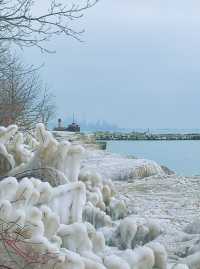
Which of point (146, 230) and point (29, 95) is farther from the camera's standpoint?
point (29, 95)

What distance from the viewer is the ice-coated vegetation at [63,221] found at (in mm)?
3686

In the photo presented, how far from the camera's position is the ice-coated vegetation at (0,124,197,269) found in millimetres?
3686

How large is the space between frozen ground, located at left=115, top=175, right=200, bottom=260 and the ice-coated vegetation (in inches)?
6.9

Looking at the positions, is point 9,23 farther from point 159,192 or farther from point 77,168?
point 77,168

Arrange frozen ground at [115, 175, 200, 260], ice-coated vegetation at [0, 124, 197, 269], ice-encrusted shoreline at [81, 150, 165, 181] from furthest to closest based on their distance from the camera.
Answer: ice-encrusted shoreline at [81, 150, 165, 181] → frozen ground at [115, 175, 200, 260] → ice-coated vegetation at [0, 124, 197, 269]

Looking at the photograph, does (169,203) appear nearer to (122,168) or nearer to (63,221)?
(63,221)

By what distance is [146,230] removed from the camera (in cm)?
537

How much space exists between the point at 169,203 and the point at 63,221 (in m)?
3.01

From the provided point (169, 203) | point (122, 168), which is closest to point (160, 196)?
point (169, 203)

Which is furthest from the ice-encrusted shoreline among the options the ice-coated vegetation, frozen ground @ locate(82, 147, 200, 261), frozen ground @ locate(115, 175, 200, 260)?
the ice-coated vegetation

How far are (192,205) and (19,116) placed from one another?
6145 mm

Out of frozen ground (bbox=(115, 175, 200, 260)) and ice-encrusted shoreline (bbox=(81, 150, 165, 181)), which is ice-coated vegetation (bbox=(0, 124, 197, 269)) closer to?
frozen ground (bbox=(115, 175, 200, 260))

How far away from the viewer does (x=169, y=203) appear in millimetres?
7613

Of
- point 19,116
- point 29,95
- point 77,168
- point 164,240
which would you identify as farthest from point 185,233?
point 29,95
